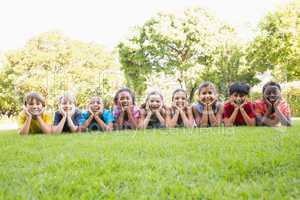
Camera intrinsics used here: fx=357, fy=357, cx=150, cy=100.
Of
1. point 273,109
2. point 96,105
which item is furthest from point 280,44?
point 96,105

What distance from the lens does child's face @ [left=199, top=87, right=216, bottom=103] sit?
8336mm

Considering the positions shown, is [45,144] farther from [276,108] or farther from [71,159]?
[276,108]

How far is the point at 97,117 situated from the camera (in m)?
8.22

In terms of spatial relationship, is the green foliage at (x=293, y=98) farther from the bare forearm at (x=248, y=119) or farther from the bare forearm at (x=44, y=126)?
the bare forearm at (x=44, y=126)

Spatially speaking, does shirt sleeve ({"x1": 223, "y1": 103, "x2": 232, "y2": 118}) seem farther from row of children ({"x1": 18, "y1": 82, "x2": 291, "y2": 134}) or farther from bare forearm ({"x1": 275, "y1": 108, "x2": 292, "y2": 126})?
bare forearm ({"x1": 275, "y1": 108, "x2": 292, "y2": 126})

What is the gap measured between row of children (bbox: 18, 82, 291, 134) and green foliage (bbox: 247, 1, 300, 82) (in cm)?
2069

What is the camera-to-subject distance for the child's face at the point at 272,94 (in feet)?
25.9

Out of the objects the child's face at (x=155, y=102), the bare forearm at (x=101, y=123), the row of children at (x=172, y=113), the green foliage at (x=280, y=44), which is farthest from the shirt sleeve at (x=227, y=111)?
the green foliage at (x=280, y=44)

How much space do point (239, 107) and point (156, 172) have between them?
18.1ft

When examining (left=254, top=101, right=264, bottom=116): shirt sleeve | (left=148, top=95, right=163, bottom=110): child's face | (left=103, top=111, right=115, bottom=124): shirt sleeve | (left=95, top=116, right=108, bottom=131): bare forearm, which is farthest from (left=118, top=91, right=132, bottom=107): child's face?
(left=254, top=101, right=264, bottom=116): shirt sleeve

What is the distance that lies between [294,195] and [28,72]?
3833 cm

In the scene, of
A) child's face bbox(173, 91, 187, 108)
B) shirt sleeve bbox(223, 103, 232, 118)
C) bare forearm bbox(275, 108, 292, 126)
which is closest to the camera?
bare forearm bbox(275, 108, 292, 126)

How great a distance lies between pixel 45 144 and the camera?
5453mm

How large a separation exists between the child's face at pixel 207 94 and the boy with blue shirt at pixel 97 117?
220 centimetres
